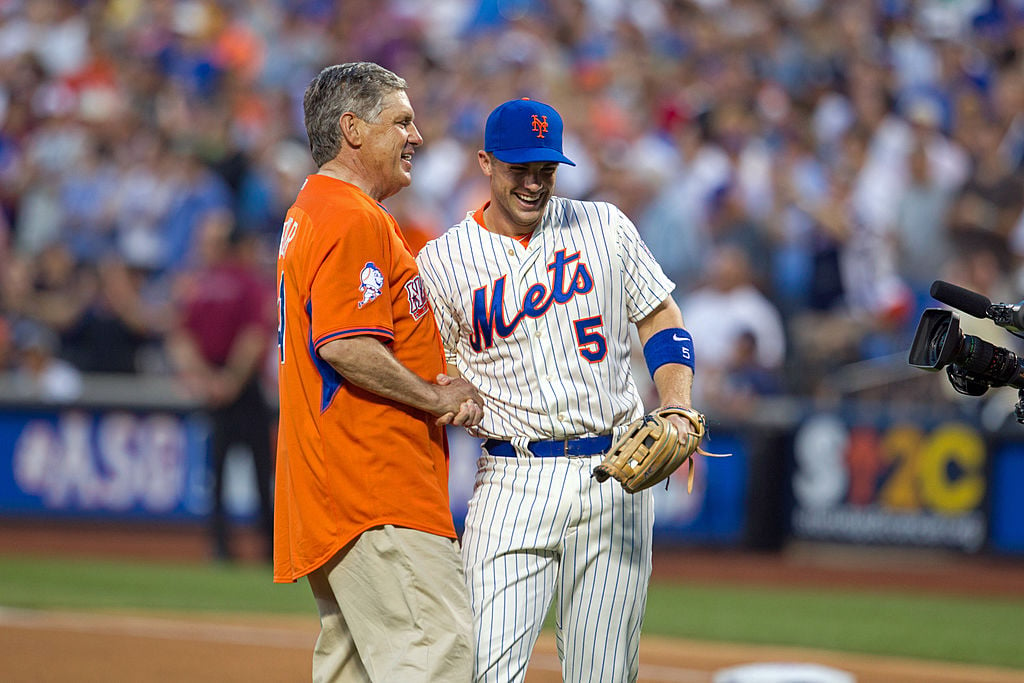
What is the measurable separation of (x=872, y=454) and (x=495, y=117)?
24.4ft

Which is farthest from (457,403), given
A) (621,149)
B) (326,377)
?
(621,149)

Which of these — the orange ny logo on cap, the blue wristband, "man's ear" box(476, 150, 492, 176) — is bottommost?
the blue wristband

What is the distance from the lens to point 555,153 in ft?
13.8

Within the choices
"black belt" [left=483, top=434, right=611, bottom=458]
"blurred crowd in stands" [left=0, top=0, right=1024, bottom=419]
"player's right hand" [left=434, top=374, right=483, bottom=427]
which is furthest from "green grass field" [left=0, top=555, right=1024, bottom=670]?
"player's right hand" [left=434, top=374, right=483, bottom=427]

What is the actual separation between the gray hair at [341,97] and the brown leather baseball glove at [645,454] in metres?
1.15

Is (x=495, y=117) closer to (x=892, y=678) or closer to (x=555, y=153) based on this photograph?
(x=555, y=153)

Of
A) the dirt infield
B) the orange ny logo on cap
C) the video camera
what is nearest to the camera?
the video camera

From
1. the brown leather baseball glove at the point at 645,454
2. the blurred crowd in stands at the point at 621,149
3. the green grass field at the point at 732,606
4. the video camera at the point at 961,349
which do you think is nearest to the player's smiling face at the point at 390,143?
the brown leather baseball glove at the point at 645,454

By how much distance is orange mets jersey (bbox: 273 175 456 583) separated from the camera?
3.90 meters

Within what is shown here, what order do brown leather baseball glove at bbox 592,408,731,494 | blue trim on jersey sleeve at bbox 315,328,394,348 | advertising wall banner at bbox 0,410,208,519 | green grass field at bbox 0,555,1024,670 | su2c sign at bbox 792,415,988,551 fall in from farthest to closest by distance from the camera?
advertising wall banner at bbox 0,410,208,519 < su2c sign at bbox 792,415,988,551 < green grass field at bbox 0,555,1024,670 < brown leather baseball glove at bbox 592,408,731,494 < blue trim on jersey sleeve at bbox 315,328,394,348

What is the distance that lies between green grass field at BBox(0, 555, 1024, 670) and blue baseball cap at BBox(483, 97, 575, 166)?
489 centimetres

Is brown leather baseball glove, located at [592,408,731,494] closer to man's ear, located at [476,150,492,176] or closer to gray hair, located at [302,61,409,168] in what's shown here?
man's ear, located at [476,150,492,176]

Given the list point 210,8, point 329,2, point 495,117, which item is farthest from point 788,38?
point 495,117

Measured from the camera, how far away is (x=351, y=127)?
4.08 m
